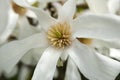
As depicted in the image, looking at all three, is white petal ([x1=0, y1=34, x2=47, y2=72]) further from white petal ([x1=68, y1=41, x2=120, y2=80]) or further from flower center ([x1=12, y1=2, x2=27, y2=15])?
flower center ([x1=12, y1=2, x2=27, y2=15])

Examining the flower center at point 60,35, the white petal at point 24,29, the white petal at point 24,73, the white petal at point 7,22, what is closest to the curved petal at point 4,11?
the white petal at point 7,22

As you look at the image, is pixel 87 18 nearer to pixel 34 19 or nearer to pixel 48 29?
pixel 48 29

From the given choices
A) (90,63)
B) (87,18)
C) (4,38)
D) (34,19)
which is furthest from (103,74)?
(34,19)

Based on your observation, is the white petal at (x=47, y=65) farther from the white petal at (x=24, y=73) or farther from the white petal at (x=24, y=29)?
the white petal at (x=24, y=73)

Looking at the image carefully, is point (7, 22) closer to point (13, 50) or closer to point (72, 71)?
point (13, 50)

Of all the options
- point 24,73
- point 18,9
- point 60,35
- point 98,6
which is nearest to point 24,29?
point 18,9

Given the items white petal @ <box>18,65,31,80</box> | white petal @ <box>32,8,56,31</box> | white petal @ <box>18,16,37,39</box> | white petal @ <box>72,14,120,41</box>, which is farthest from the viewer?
white petal @ <box>18,65,31,80</box>

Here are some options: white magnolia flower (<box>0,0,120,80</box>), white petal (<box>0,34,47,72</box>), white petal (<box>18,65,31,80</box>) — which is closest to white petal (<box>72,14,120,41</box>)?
white magnolia flower (<box>0,0,120,80</box>)
